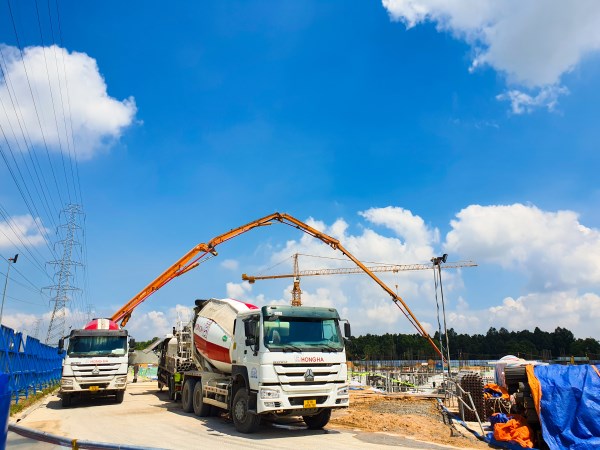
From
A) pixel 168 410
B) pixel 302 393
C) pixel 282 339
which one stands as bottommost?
pixel 168 410

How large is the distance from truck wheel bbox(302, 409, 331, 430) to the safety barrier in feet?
28.5

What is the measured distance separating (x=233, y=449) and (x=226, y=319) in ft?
19.3

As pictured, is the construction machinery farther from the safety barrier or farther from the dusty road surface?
the safety barrier

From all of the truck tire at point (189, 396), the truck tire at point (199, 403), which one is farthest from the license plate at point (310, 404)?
the truck tire at point (189, 396)

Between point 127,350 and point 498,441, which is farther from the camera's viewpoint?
point 127,350

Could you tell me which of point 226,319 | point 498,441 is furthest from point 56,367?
point 498,441

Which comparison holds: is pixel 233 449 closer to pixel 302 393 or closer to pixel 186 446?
pixel 186 446

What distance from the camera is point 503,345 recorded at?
130250 mm

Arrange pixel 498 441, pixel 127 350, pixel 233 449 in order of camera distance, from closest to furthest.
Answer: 1. pixel 233 449
2. pixel 498 441
3. pixel 127 350

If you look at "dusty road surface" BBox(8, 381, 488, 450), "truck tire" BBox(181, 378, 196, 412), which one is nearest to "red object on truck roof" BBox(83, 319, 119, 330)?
"dusty road surface" BBox(8, 381, 488, 450)

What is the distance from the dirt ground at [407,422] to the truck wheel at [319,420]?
113 cm

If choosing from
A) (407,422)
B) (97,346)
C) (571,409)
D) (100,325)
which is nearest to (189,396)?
(97,346)

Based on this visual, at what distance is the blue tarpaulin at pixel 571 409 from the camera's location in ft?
33.6

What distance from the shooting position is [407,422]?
1366 cm
